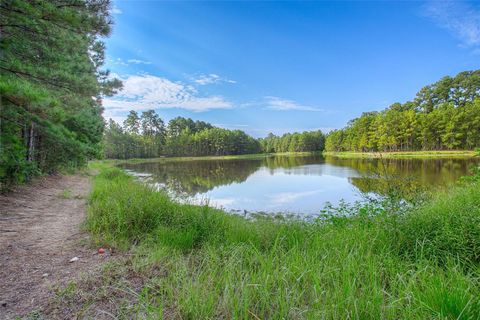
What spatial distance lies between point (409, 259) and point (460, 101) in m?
67.0

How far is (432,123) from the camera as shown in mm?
40250

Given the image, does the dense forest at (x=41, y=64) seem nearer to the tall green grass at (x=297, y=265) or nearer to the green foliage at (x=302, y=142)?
the tall green grass at (x=297, y=265)

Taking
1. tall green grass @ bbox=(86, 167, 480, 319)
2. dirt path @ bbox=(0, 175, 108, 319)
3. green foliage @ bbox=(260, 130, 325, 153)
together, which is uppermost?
green foliage @ bbox=(260, 130, 325, 153)

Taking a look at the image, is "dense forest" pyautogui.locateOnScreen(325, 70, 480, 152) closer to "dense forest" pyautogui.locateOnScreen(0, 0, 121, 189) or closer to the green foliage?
the green foliage

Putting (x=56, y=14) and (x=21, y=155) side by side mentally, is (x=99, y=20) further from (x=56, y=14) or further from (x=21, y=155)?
(x=21, y=155)

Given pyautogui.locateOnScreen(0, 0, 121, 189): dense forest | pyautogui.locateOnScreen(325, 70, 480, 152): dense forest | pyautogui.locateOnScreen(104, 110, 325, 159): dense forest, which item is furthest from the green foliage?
pyautogui.locateOnScreen(0, 0, 121, 189): dense forest

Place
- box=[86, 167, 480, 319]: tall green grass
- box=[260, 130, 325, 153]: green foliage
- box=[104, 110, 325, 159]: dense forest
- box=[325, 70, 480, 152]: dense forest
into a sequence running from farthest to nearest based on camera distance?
1. box=[260, 130, 325, 153]: green foliage
2. box=[104, 110, 325, 159]: dense forest
3. box=[325, 70, 480, 152]: dense forest
4. box=[86, 167, 480, 319]: tall green grass

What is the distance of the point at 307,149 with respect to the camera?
9100cm

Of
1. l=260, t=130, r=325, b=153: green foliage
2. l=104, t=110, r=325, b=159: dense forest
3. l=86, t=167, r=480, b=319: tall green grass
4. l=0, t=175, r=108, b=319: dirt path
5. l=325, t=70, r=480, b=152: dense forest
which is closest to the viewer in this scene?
l=86, t=167, r=480, b=319: tall green grass

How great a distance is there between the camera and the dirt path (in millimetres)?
2148

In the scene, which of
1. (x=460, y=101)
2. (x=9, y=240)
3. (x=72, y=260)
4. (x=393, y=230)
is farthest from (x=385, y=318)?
(x=460, y=101)

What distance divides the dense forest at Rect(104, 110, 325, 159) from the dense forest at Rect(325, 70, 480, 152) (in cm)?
3181

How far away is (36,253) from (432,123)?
53297 mm

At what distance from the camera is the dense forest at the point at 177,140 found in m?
55.2
